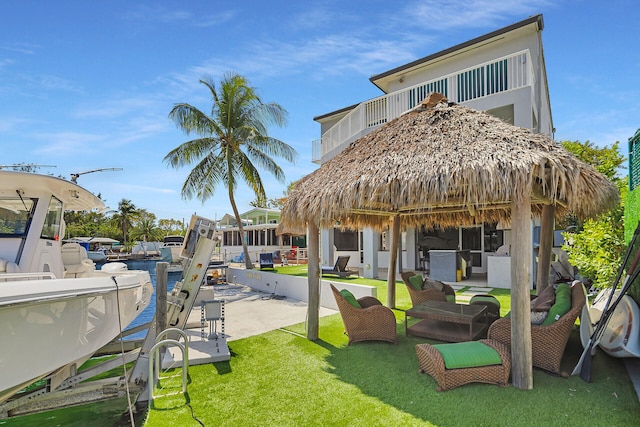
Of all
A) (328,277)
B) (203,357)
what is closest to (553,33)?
(328,277)

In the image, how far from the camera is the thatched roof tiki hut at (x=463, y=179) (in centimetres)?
439

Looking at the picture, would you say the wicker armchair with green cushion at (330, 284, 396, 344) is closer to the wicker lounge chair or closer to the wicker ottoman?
the wicker ottoman

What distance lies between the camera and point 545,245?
7410mm

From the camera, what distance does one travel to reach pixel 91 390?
496 cm

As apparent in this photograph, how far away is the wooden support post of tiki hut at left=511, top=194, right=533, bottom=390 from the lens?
14.4 ft

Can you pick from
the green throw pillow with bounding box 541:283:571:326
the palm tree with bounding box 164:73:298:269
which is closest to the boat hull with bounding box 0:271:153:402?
the green throw pillow with bounding box 541:283:571:326

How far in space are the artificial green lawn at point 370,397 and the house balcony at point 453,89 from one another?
8.18 meters

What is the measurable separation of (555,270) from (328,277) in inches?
324

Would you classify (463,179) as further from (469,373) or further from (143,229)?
(143,229)

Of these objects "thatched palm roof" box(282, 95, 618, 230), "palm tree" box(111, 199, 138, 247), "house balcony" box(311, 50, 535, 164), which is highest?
"house balcony" box(311, 50, 535, 164)

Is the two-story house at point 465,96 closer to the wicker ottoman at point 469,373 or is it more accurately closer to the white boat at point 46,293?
the wicker ottoman at point 469,373

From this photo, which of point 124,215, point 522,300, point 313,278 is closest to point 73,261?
point 313,278

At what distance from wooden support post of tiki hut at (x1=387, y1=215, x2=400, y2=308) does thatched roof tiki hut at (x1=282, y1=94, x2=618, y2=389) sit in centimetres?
194

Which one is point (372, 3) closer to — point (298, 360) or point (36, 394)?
point (298, 360)
